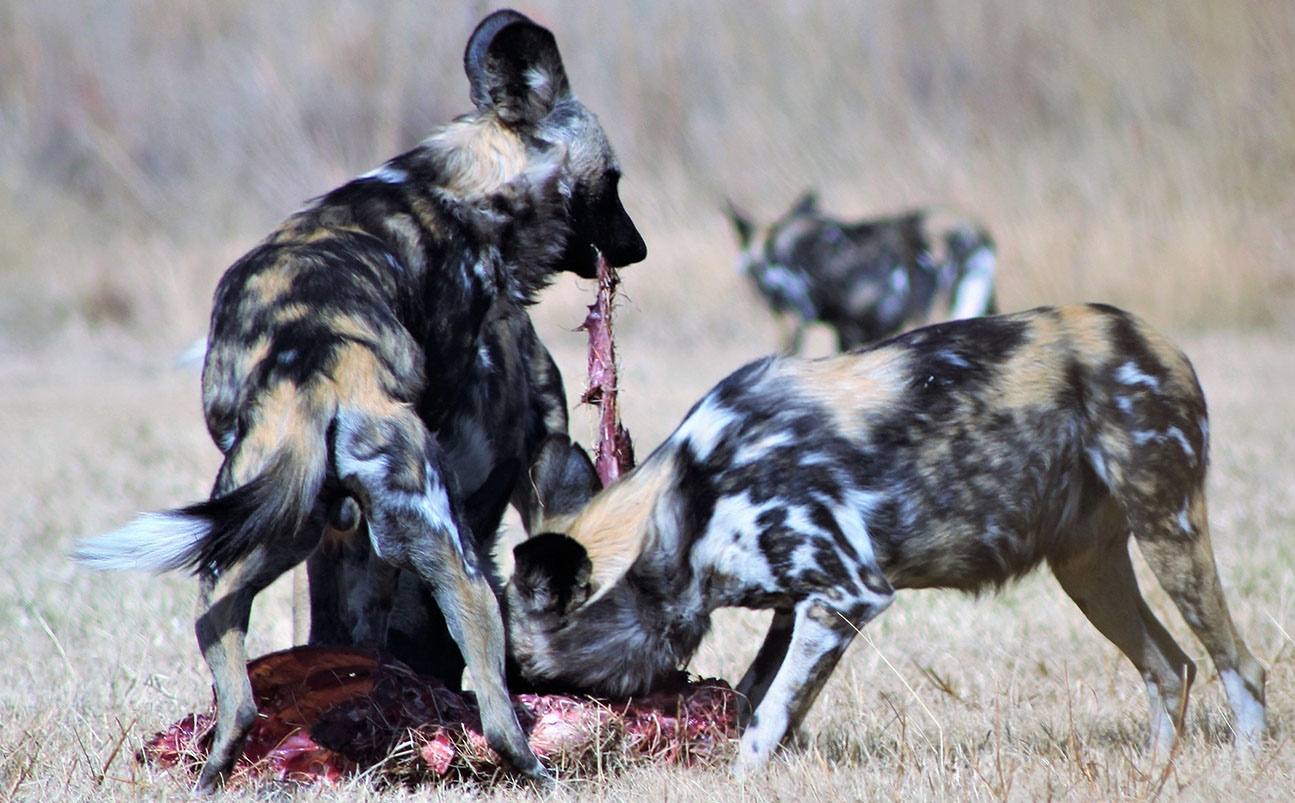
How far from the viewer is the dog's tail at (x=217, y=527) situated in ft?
7.97

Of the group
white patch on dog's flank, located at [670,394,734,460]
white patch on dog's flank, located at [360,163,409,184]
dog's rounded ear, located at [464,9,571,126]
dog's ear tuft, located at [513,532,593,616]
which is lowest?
dog's ear tuft, located at [513,532,593,616]

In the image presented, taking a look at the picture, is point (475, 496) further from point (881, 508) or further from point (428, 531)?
point (881, 508)

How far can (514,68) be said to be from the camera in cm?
342

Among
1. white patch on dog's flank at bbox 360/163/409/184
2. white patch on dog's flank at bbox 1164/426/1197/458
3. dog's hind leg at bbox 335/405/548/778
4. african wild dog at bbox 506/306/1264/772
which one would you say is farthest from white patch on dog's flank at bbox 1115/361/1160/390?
white patch on dog's flank at bbox 360/163/409/184

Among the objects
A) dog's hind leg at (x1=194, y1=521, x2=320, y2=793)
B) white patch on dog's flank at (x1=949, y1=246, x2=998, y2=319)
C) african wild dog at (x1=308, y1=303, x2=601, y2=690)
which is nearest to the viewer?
dog's hind leg at (x1=194, y1=521, x2=320, y2=793)

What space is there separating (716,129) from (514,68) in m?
11.6

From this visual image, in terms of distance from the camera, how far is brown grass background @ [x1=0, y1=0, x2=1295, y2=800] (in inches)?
134

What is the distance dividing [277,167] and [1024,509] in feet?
41.4

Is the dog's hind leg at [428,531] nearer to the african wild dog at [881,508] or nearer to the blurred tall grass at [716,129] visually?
the african wild dog at [881,508]

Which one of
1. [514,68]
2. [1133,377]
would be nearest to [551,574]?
[514,68]

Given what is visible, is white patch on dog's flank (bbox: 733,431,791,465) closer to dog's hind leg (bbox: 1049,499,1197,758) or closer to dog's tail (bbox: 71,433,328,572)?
dog's hind leg (bbox: 1049,499,1197,758)

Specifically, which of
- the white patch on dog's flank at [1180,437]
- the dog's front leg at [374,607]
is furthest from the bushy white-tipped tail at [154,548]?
the white patch on dog's flank at [1180,437]

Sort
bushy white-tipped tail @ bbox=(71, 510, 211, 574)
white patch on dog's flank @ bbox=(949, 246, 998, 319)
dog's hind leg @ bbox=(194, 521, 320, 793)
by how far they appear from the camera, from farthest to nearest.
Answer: white patch on dog's flank @ bbox=(949, 246, 998, 319), dog's hind leg @ bbox=(194, 521, 320, 793), bushy white-tipped tail @ bbox=(71, 510, 211, 574)

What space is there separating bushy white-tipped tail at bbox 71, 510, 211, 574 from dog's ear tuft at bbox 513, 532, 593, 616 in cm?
75
